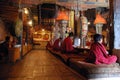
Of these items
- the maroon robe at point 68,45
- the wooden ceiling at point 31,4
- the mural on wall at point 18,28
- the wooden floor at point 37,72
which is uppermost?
the wooden ceiling at point 31,4

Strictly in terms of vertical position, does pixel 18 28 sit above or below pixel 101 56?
above

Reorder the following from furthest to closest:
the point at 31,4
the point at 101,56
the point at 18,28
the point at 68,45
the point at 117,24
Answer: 1. the point at 31,4
2. the point at 18,28
3. the point at 68,45
4. the point at 117,24
5. the point at 101,56

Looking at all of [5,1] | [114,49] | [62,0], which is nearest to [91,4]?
[62,0]

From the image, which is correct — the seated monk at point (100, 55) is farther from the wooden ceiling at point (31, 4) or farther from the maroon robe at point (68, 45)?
the wooden ceiling at point (31, 4)

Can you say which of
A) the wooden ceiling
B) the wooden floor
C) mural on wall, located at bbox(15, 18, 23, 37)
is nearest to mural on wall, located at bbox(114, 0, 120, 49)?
the wooden floor

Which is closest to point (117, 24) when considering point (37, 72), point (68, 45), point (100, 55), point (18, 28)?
point (100, 55)

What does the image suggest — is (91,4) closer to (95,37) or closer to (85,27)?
(85,27)

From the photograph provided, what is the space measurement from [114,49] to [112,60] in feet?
1.80

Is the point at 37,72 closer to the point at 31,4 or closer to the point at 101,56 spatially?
the point at 101,56

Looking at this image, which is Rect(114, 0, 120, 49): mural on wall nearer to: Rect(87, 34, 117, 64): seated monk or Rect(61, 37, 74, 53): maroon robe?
Rect(87, 34, 117, 64): seated monk

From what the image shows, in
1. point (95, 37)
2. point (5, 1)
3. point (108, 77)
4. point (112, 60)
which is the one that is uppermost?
point (5, 1)

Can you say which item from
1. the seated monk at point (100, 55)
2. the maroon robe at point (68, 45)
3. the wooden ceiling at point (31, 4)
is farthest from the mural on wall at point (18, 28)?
the seated monk at point (100, 55)

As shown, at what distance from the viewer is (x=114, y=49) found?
5266mm

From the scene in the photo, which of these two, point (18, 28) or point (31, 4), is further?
point (31, 4)
